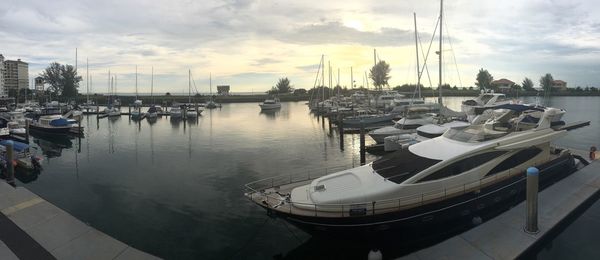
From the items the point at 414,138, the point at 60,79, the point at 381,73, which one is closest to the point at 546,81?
the point at 381,73

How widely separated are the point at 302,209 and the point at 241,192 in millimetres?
9506

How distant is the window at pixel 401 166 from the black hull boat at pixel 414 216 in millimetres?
1234

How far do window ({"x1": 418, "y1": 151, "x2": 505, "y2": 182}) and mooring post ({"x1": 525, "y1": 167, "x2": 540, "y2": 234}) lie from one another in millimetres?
2082

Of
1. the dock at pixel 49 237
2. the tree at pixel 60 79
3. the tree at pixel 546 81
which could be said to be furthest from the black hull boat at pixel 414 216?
the tree at pixel 546 81

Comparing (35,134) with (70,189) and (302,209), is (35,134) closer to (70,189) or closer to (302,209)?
(70,189)

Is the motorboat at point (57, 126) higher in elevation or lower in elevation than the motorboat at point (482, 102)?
lower

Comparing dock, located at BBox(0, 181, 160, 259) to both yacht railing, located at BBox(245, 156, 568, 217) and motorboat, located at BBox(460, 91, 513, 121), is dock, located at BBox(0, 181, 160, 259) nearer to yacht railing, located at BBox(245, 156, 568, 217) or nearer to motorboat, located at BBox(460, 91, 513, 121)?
yacht railing, located at BBox(245, 156, 568, 217)

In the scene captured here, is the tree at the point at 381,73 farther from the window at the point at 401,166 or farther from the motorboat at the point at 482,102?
the window at the point at 401,166

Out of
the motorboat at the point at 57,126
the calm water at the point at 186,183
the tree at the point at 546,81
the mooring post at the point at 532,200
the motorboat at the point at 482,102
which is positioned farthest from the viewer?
the tree at the point at 546,81

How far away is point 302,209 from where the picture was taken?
1295 cm

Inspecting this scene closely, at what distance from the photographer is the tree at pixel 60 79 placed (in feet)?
404

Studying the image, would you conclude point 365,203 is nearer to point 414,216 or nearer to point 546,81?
point 414,216

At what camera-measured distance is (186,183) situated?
24.2 metres

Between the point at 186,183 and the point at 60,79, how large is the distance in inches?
5007
